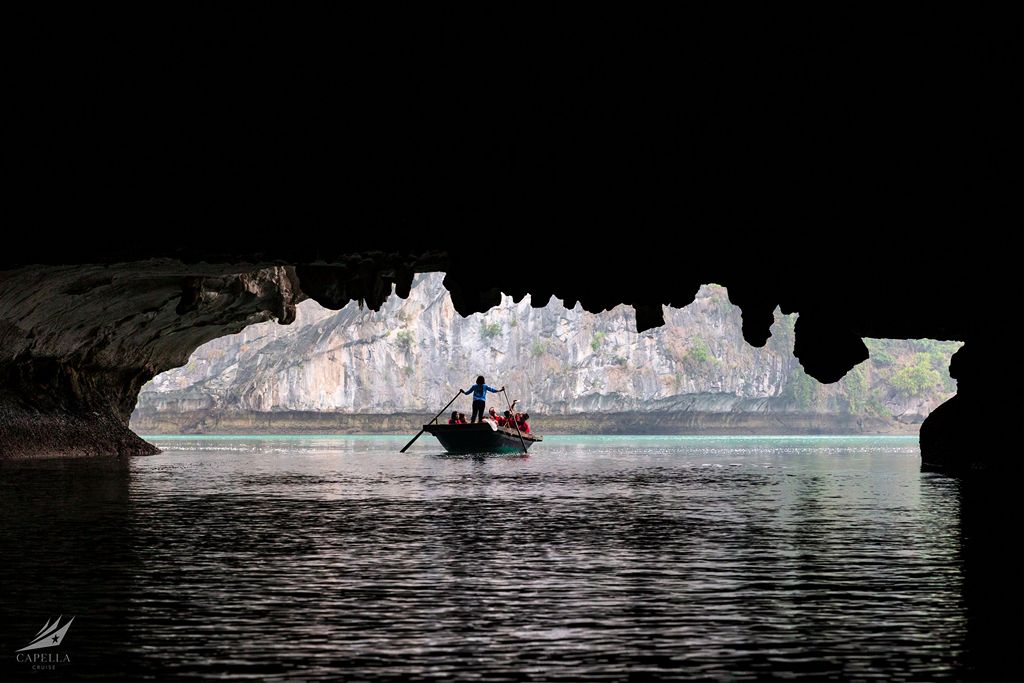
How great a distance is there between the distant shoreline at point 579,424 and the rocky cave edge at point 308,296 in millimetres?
115608

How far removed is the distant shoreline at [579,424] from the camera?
16450 cm

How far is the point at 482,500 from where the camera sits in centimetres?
2222

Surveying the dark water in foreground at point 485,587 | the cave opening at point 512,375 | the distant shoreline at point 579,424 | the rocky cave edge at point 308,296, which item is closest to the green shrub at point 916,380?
the cave opening at point 512,375

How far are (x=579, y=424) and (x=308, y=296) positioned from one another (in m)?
141

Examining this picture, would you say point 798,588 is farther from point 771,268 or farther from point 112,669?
point 771,268

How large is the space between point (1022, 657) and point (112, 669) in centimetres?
514

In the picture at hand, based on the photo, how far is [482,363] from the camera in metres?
171

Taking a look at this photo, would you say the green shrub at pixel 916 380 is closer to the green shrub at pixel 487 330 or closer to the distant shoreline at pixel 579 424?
the distant shoreline at pixel 579 424

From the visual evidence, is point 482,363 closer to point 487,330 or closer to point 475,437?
point 487,330

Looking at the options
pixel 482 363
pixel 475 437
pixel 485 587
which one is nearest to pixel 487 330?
pixel 482 363

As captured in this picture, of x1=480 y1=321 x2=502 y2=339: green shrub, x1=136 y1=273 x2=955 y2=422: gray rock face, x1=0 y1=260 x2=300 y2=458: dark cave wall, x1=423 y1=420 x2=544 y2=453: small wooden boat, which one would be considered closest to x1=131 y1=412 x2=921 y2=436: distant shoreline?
x1=136 y1=273 x2=955 y2=422: gray rock face

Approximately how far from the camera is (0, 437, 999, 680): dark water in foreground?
7.68 meters

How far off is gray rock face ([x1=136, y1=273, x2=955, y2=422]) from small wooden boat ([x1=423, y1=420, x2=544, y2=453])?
107m

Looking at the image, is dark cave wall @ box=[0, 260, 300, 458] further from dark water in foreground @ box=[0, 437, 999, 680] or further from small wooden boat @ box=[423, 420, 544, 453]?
dark water in foreground @ box=[0, 437, 999, 680]
